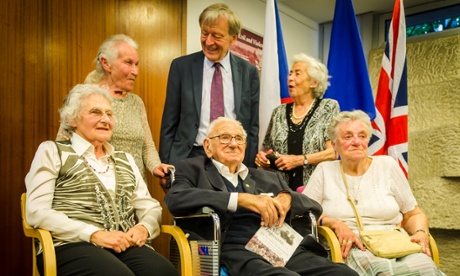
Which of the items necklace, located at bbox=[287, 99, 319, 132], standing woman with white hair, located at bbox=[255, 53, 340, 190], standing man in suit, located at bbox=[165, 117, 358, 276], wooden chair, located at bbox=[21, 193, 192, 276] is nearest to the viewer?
wooden chair, located at bbox=[21, 193, 192, 276]

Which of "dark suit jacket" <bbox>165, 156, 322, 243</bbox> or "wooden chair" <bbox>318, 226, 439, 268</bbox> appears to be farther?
"wooden chair" <bbox>318, 226, 439, 268</bbox>

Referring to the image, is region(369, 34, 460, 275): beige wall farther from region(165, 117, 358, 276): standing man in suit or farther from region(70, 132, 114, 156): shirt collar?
region(70, 132, 114, 156): shirt collar

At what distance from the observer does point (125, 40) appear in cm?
288

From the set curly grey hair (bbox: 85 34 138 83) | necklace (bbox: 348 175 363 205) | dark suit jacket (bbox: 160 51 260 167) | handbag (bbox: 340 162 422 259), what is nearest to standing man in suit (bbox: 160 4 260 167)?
dark suit jacket (bbox: 160 51 260 167)

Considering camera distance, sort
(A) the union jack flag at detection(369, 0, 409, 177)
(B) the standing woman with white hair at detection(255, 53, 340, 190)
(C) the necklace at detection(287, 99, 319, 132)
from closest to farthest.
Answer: (B) the standing woman with white hair at detection(255, 53, 340, 190)
(C) the necklace at detection(287, 99, 319, 132)
(A) the union jack flag at detection(369, 0, 409, 177)

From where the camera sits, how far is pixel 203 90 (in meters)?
3.02

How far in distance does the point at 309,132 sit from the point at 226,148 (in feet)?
2.26

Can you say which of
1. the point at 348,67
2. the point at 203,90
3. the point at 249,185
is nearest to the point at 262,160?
the point at 249,185

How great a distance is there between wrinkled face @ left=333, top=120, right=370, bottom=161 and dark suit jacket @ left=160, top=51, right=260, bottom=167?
0.63m

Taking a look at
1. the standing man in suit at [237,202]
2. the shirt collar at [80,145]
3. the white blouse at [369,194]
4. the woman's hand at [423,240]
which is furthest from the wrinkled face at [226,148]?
the woman's hand at [423,240]

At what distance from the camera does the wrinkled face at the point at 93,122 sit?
7.55ft

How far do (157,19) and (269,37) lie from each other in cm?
92

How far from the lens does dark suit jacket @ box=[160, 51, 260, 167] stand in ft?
9.64

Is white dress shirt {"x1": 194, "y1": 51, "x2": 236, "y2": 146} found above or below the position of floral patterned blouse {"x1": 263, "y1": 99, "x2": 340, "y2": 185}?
above
